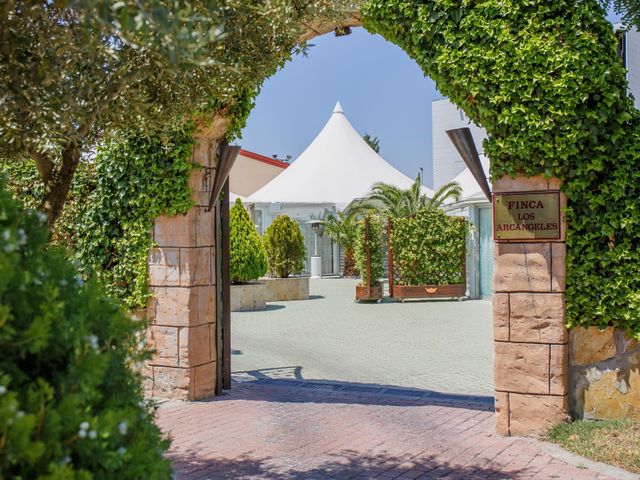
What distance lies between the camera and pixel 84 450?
1879mm

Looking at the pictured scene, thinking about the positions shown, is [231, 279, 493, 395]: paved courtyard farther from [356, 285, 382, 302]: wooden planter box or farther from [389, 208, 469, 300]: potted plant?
[389, 208, 469, 300]: potted plant

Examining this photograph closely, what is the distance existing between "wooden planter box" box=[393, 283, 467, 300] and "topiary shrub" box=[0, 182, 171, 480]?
1461cm

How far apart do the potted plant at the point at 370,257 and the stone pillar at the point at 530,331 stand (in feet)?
36.6

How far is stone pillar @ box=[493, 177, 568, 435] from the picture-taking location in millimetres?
5258

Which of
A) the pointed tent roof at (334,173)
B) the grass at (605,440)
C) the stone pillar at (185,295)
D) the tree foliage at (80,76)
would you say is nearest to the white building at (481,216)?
the pointed tent roof at (334,173)

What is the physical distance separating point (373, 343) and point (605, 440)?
602 centimetres

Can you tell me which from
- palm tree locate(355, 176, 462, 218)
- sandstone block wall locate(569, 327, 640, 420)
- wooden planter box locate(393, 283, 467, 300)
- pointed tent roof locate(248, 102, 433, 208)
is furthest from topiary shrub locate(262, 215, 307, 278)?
sandstone block wall locate(569, 327, 640, 420)

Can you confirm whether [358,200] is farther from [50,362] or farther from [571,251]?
[50,362]

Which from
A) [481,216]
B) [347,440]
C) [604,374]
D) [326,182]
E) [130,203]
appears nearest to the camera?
[604,374]

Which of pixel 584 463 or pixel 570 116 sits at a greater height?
pixel 570 116

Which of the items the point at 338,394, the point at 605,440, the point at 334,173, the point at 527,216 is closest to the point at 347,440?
the point at 338,394

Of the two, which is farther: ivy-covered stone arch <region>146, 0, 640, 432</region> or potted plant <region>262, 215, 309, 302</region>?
potted plant <region>262, 215, 309, 302</region>

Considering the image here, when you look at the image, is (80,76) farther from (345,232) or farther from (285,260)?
(345,232)

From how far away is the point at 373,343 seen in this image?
10758 mm
